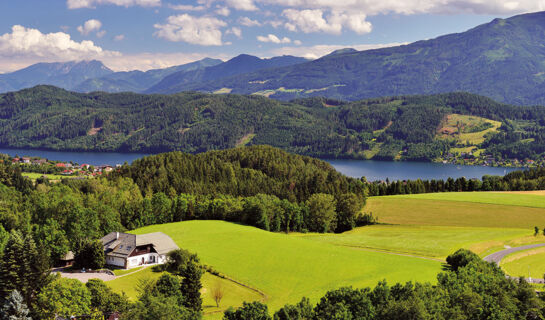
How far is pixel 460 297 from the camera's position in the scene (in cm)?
4253

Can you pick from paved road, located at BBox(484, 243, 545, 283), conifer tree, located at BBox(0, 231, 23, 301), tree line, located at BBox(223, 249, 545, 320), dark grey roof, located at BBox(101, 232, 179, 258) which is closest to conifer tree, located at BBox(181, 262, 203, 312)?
tree line, located at BBox(223, 249, 545, 320)

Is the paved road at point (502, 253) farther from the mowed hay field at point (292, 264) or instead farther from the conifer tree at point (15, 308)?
the conifer tree at point (15, 308)

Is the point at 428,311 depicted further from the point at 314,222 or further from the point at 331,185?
the point at 331,185

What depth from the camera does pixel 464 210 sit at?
103 metres

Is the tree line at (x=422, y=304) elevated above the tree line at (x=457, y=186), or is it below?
below

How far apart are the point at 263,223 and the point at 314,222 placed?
11976 mm

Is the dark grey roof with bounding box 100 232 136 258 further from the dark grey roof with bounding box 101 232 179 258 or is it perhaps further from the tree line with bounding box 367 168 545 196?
the tree line with bounding box 367 168 545 196

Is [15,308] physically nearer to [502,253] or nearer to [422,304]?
[422,304]

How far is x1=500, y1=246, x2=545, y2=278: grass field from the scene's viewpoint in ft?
212

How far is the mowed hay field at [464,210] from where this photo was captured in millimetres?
95688

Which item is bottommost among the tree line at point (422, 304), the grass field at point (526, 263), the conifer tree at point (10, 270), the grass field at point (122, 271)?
the grass field at point (526, 263)

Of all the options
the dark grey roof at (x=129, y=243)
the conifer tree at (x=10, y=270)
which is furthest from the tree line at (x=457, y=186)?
the conifer tree at (x=10, y=270)

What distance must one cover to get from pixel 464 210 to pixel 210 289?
70155 mm

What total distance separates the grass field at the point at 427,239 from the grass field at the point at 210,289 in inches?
1225
